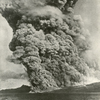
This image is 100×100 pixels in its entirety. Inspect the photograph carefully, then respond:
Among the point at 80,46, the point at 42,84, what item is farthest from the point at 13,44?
the point at 80,46

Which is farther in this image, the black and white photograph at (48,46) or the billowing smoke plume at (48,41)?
the billowing smoke plume at (48,41)

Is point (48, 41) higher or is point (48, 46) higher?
Result: point (48, 41)

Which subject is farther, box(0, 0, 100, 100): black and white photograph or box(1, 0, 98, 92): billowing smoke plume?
box(1, 0, 98, 92): billowing smoke plume

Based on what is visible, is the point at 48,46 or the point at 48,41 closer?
the point at 48,46

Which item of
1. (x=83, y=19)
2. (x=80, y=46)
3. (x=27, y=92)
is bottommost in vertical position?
(x=27, y=92)

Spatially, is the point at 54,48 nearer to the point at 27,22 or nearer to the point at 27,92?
the point at 27,22
